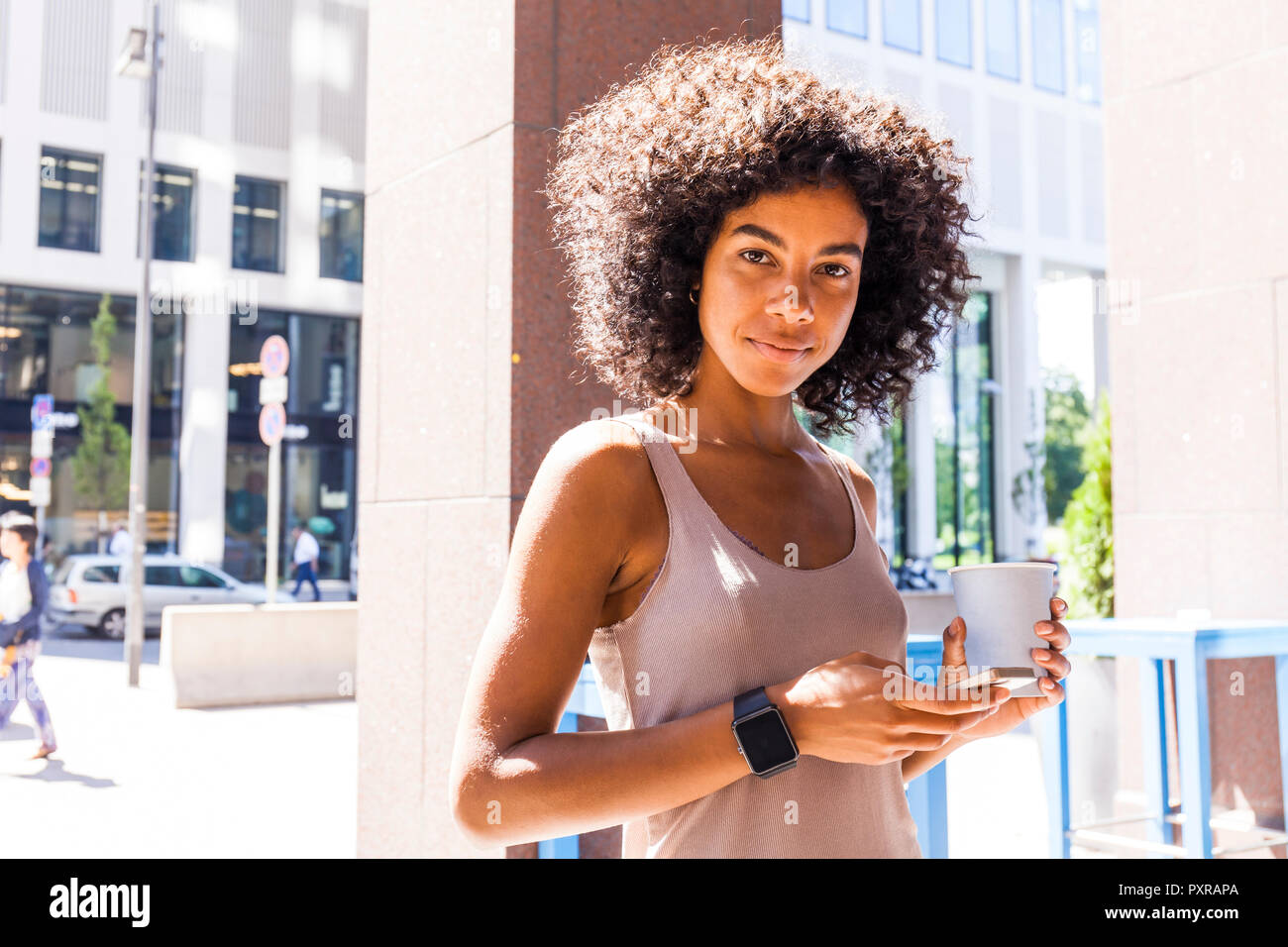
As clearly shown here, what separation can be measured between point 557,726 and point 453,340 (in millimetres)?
2165

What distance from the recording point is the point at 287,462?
25359 mm

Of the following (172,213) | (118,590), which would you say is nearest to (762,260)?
(118,590)

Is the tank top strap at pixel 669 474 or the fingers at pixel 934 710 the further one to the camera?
the tank top strap at pixel 669 474

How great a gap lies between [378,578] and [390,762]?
0.55 m

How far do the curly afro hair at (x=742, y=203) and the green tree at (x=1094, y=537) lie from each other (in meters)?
4.32

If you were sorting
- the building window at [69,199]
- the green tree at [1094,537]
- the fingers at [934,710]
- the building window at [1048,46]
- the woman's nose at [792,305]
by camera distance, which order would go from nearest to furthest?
the fingers at [934,710] → the woman's nose at [792,305] → the green tree at [1094,537] → the building window at [69,199] → the building window at [1048,46]

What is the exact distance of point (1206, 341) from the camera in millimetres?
5004

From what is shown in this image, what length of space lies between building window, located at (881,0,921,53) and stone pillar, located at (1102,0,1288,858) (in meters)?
23.6

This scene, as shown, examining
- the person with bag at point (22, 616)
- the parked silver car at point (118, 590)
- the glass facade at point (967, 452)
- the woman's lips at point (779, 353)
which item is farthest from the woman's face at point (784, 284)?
the glass facade at point (967, 452)

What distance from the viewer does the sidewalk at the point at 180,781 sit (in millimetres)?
5828

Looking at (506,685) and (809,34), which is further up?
(809,34)

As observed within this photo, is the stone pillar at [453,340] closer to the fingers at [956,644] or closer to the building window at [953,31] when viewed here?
the fingers at [956,644]
